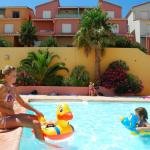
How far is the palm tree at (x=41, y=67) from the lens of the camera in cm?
2316

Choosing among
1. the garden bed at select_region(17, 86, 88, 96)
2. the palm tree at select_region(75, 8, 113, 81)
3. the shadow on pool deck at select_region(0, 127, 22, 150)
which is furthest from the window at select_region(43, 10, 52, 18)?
the shadow on pool deck at select_region(0, 127, 22, 150)

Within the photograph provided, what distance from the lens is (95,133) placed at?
10.4 m

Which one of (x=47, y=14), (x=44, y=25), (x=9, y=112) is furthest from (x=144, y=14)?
(x=9, y=112)

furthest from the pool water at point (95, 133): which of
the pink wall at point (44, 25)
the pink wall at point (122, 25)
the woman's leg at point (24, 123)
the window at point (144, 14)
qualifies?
the pink wall at point (44, 25)

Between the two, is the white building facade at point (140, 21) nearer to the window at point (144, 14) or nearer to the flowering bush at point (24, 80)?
the window at point (144, 14)

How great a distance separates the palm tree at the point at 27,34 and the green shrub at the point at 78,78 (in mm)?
25089

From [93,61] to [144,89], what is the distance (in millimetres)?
4010

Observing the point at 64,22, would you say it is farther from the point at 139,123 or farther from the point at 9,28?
the point at 139,123

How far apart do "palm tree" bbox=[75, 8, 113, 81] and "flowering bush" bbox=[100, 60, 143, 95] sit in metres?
1.03

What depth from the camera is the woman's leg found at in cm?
682

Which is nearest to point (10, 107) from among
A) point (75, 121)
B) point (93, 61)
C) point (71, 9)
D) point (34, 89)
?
point (75, 121)

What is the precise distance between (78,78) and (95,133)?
12.8 metres

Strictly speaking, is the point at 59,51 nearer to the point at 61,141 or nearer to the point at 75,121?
the point at 75,121

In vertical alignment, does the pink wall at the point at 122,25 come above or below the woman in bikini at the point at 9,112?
above
